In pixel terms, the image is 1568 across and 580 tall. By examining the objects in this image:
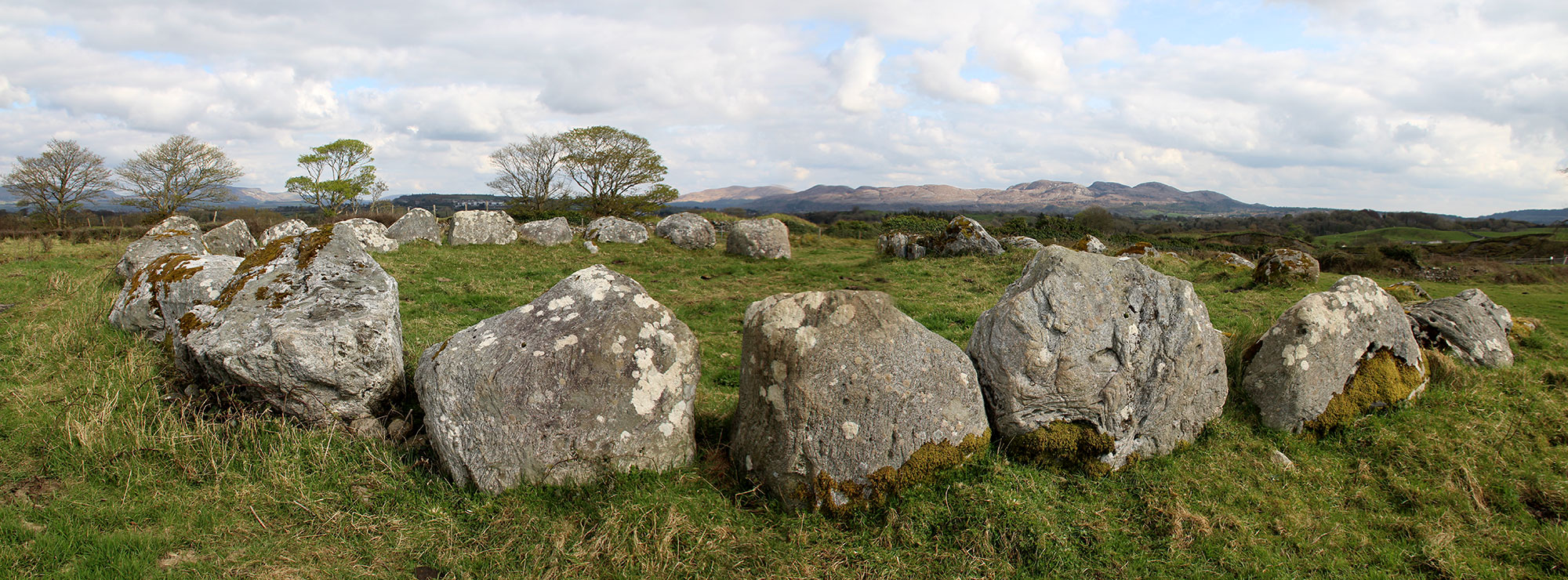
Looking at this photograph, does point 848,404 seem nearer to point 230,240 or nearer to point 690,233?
point 690,233

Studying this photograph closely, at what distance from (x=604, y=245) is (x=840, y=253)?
9.75m

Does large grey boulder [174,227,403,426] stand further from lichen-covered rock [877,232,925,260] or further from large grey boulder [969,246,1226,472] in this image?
lichen-covered rock [877,232,925,260]

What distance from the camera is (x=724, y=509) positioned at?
16.0ft

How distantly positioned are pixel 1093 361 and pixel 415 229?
22231 millimetres

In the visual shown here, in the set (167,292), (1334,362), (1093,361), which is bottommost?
(1334,362)

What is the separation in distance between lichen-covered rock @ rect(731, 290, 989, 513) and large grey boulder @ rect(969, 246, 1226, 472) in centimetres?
45

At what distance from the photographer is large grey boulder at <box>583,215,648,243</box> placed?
942 inches

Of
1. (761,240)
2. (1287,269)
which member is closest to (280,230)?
(761,240)

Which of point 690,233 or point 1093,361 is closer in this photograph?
point 1093,361

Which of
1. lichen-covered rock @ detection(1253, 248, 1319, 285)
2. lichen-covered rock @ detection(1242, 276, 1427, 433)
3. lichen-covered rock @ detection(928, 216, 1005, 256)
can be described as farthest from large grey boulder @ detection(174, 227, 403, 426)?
lichen-covered rock @ detection(1253, 248, 1319, 285)

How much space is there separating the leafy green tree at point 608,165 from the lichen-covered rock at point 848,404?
143 ft

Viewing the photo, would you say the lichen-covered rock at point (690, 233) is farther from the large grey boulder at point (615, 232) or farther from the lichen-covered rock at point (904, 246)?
the lichen-covered rock at point (904, 246)

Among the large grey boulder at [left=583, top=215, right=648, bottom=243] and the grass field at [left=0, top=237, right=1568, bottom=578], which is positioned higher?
the large grey boulder at [left=583, top=215, right=648, bottom=243]

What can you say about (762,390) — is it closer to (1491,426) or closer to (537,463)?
(537,463)
